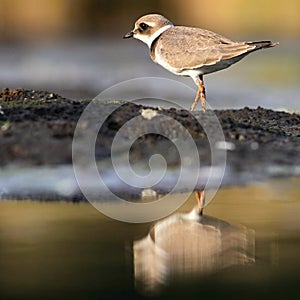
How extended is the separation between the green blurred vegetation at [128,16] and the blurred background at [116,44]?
3 cm

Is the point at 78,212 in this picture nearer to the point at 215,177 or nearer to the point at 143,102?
the point at 215,177

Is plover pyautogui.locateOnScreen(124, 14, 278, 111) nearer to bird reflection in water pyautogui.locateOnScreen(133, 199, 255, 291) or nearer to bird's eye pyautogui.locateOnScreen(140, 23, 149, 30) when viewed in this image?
bird's eye pyautogui.locateOnScreen(140, 23, 149, 30)

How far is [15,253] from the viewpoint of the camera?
20.5 ft

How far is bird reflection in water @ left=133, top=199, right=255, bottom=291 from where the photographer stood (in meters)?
5.80

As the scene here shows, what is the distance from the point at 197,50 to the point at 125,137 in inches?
70.0

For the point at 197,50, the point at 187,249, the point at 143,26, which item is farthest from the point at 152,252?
the point at 143,26

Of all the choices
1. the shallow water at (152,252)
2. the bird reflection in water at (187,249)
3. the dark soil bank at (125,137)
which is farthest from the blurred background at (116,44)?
the bird reflection in water at (187,249)

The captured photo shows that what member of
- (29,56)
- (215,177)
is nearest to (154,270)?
(215,177)

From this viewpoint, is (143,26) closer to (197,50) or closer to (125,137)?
(197,50)

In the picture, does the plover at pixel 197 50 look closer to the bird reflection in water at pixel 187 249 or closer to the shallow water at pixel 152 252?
the shallow water at pixel 152 252

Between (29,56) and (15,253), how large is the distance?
62.1 ft

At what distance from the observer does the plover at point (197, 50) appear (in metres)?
9.97

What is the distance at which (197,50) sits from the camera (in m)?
10.1

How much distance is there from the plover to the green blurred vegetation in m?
16.1
